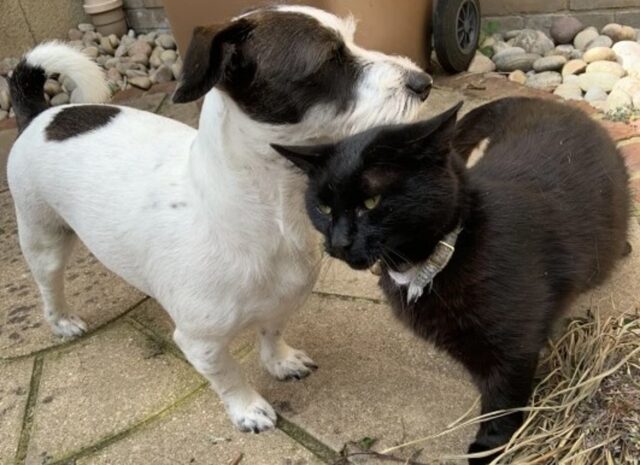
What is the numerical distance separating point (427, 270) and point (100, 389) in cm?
154

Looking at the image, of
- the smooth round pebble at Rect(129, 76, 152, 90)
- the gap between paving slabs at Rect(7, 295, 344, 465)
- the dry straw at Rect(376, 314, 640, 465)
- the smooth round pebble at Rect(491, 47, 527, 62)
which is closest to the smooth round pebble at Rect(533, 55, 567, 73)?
the smooth round pebble at Rect(491, 47, 527, 62)

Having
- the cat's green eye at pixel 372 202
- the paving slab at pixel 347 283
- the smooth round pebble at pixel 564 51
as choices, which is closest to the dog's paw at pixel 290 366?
the paving slab at pixel 347 283

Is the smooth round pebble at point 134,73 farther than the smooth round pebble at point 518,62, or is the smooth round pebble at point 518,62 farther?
the smooth round pebble at point 134,73

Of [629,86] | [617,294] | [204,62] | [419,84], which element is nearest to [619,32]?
[629,86]

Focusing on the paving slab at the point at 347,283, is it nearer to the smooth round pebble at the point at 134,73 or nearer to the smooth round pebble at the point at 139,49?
the smooth round pebble at the point at 134,73

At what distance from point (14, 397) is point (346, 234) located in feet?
5.85

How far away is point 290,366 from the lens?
2744mm

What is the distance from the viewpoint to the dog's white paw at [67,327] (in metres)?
3.23

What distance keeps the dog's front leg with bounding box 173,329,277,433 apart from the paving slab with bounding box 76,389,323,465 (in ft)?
0.16

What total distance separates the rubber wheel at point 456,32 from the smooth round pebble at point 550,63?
44 centimetres

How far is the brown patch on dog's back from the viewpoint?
280 cm

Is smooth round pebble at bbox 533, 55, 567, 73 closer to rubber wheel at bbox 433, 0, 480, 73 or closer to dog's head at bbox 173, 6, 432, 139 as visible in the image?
rubber wheel at bbox 433, 0, 480, 73

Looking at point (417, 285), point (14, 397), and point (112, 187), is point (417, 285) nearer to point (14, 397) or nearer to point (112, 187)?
point (112, 187)

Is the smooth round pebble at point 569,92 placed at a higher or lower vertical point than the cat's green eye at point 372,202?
lower
